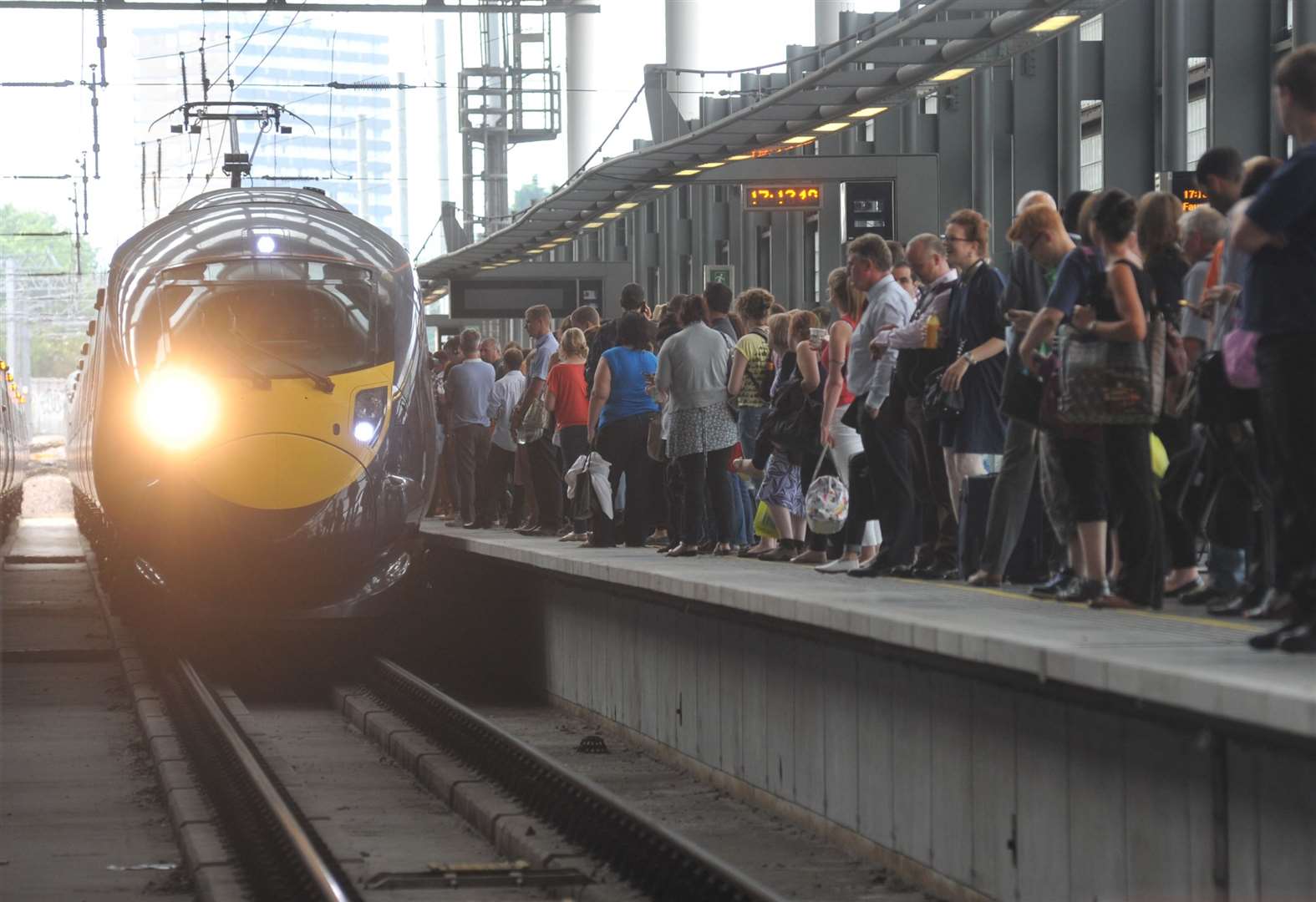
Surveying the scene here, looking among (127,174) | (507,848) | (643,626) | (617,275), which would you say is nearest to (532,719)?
(643,626)

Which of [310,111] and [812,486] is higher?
[310,111]

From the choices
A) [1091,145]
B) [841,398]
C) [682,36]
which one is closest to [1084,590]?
[841,398]

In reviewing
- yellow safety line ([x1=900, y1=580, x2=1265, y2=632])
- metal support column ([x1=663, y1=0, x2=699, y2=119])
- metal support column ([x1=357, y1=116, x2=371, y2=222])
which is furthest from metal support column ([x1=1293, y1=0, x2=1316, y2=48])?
metal support column ([x1=357, y1=116, x2=371, y2=222])

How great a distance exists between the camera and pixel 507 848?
8.40m

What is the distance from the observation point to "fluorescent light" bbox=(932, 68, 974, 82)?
547 inches

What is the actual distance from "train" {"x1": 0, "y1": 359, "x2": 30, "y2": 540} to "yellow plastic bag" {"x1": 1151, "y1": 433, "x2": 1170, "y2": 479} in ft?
86.8

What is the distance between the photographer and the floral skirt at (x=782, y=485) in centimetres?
1124

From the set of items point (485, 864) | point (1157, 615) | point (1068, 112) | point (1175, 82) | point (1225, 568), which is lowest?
point (485, 864)

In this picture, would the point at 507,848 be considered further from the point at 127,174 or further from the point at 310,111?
the point at 310,111

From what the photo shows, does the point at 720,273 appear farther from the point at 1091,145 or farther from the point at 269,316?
the point at 269,316

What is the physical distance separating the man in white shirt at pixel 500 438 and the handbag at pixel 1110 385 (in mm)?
9417

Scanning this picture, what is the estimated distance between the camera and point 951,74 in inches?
555

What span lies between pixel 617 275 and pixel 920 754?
17.4 metres

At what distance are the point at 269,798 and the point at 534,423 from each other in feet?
22.5
